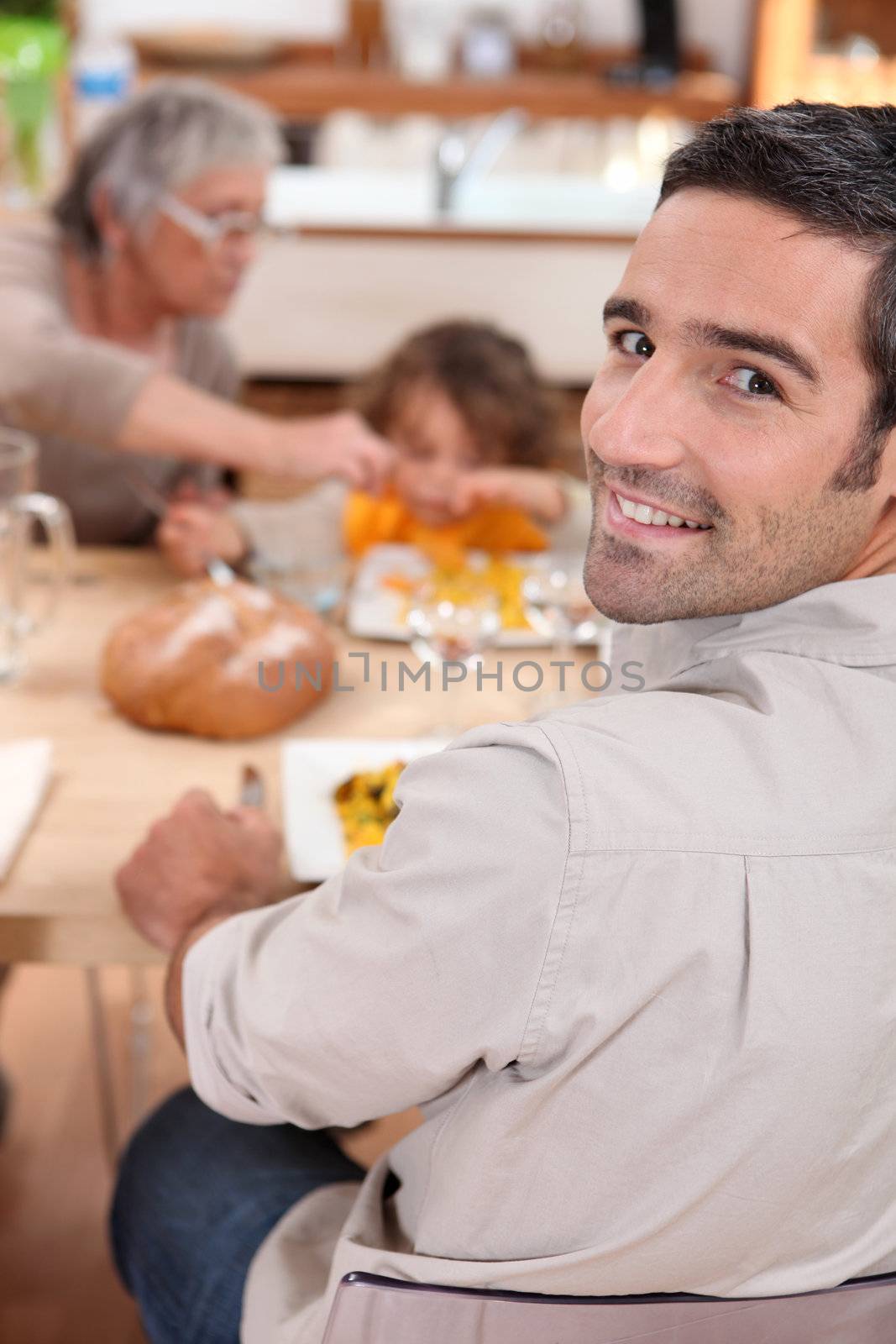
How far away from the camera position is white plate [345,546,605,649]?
1.54 meters

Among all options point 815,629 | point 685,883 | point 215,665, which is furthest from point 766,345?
point 215,665

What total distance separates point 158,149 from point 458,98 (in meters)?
3.31

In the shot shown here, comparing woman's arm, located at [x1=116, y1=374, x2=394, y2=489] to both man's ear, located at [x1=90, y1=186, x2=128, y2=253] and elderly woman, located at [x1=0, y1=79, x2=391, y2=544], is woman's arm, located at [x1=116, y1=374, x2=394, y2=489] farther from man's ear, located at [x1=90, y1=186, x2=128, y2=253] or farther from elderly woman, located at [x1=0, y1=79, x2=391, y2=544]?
man's ear, located at [x1=90, y1=186, x2=128, y2=253]

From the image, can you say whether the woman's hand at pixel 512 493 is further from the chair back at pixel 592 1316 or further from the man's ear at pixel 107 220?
the chair back at pixel 592 1316

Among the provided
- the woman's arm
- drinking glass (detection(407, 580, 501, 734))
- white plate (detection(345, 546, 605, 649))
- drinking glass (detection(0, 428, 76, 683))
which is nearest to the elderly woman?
the woman's arm

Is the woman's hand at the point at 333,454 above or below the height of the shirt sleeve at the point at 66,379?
below

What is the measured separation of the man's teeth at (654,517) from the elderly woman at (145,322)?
1.00 meters

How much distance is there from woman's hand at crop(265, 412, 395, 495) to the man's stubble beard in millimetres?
990

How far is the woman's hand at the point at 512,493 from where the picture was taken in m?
1.98

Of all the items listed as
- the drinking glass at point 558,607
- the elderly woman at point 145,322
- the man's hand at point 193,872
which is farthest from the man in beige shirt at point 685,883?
the elderly woman at point 145,322

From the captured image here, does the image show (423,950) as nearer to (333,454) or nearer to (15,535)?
(15,535)

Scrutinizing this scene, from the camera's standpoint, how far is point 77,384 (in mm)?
1773

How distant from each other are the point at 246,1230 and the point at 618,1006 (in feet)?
1.63

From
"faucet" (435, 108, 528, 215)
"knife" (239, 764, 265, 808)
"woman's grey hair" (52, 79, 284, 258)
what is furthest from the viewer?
"faucet" (435, 108, 528, 215)
